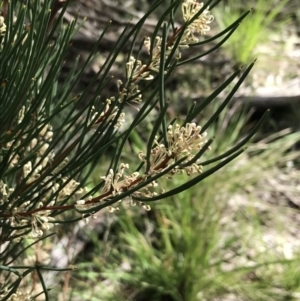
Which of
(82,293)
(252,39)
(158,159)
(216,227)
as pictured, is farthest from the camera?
(252,39)

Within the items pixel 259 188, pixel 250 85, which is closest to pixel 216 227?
pixel 259 188

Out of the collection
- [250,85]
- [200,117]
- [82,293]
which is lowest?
[82,293]

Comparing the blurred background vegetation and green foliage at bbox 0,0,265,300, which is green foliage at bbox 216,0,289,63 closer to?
the blurred background vegetation

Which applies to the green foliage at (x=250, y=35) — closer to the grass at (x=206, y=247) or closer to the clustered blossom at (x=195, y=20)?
the grass at (x=206, y=247)

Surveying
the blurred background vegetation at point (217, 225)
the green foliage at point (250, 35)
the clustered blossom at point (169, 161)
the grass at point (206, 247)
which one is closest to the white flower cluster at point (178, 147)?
the clustered blossom at point (169, 161)

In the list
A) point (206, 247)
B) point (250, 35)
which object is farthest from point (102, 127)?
point (250, 35)

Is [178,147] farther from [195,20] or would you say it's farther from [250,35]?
[250,35]

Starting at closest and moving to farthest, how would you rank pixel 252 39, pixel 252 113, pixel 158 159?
pixel 158 159 → pixel 252 113 → pixel 252 39

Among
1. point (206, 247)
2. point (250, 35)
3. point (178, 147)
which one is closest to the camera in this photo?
point (178, 147)

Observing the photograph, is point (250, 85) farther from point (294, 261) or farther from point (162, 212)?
point (294, 261)
